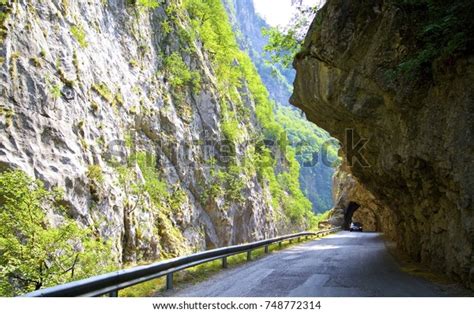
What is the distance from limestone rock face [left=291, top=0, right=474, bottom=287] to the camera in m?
7.57

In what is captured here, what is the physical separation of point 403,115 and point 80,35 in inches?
563

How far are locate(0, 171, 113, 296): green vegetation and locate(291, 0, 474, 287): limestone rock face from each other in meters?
8.24

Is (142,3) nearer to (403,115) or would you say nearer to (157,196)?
(157,196)

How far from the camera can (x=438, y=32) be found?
7.71m

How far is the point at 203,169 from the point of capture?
93.7 feet

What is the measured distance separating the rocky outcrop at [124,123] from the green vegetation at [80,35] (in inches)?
2.8

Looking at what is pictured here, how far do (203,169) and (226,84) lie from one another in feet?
44.6

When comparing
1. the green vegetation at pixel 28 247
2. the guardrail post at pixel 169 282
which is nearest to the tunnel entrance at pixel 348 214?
the green vegetation at pixel 28 247

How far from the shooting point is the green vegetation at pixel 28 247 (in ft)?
28.1

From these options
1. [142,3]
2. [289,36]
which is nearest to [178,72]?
[142,3]

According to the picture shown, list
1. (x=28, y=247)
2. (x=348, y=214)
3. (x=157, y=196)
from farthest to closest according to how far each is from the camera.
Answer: (x=348, y=214)
(x=157, y=196)
(x=28, y=247)
